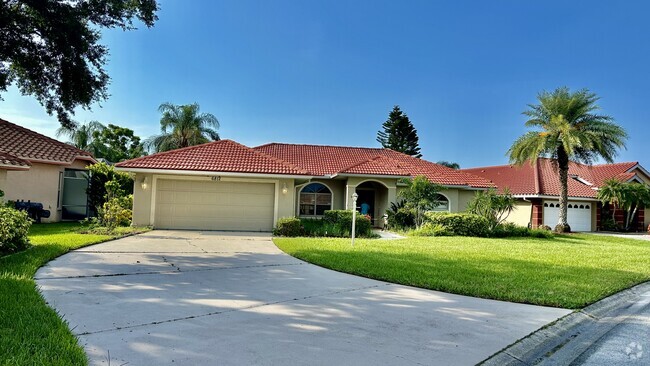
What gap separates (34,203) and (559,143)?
28209 mm

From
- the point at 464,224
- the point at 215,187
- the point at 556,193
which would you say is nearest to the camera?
the point at 215,187

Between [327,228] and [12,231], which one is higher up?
[12,231]

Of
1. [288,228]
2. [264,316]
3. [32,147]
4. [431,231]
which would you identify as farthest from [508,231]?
[32,147]

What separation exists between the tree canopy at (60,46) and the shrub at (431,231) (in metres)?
12.8

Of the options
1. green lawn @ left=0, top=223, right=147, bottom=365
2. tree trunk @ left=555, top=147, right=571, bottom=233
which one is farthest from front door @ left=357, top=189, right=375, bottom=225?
green lawn @ left=0, top=223, right=147, bottom=365

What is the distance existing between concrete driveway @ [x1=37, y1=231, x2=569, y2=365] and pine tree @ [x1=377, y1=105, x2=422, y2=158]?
38.8 metres

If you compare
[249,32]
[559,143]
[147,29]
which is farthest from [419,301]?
→ [559,143]

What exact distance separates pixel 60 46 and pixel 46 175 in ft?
35.5

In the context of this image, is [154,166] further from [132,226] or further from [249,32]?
[249,32]

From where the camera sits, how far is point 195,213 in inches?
645

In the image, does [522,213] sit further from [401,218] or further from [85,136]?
[85,136]

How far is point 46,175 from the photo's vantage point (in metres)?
16.8

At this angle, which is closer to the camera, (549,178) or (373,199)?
(373,199)

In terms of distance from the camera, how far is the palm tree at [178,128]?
34.1 meters
